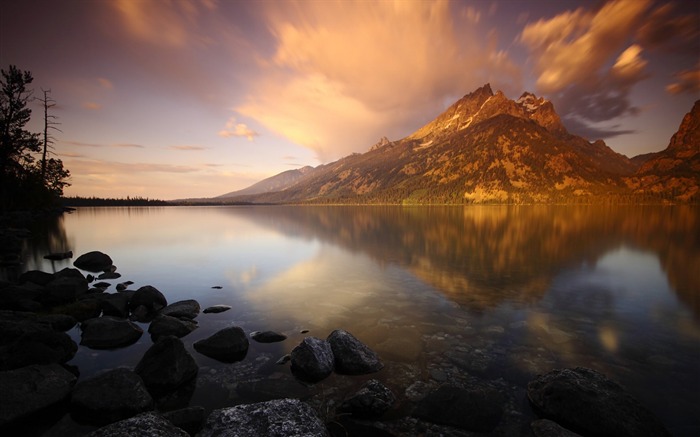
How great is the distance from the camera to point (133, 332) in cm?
1661

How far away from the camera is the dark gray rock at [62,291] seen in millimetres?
20750

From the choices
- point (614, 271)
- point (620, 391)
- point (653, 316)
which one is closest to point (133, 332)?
point (620, 391)

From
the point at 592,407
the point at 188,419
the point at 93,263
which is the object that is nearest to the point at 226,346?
the point at 188,419

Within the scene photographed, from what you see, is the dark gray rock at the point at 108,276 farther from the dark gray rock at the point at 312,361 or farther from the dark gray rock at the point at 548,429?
the dark gray rock at the point at 548,429

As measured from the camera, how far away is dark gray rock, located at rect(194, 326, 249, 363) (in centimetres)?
1451

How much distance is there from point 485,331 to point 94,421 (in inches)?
688

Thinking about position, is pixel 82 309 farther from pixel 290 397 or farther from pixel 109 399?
pixel 290 397

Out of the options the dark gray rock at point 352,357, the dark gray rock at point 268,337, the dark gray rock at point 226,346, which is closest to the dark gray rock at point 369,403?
the dark gray rock at point 352,357

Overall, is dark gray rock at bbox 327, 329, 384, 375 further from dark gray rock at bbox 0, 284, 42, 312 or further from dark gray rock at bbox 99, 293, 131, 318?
dark gray rock at bbox 0, 284, 42, 312

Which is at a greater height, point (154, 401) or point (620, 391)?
point (620, 391)

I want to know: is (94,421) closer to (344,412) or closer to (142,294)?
(344,412)

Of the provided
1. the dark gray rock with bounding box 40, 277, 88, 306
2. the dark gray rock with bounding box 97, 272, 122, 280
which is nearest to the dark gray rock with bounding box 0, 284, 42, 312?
the dark gray rock with bounding box 40, 277, 88, 306

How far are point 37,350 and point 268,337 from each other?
9.29 meters

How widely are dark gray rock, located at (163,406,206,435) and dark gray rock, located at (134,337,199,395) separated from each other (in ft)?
9.10
